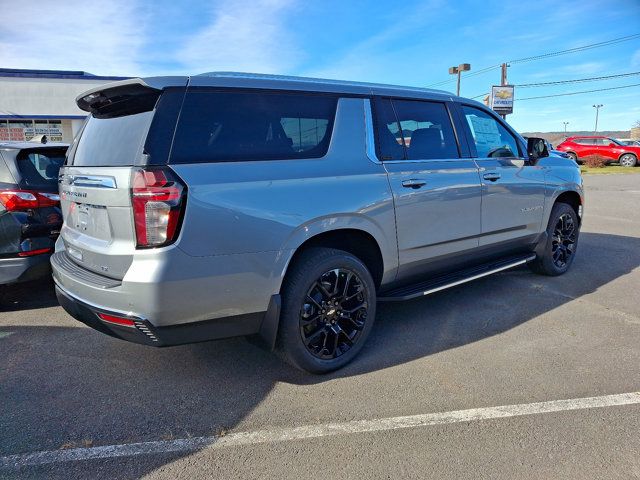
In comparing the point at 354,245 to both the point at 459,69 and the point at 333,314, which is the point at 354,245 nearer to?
the point at 333,314

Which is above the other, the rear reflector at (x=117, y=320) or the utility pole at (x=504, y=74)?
the utility pole at (x=504, y=74)

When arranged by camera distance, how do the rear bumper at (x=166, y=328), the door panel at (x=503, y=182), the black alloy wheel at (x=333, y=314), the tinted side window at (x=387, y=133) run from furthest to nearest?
the door panel at (x=503, y=182)
the tinted side window at (x=387, y=133)
the black alloy wheel at (x=333, y=314)
the rear bumper at (x=166, y=328)

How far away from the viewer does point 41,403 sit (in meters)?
2.93

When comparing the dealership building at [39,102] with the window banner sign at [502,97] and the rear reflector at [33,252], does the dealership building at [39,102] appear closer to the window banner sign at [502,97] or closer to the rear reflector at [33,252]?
the window banner sign at [502,97]

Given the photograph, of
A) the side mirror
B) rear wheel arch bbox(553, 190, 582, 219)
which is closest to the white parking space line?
the side mirror

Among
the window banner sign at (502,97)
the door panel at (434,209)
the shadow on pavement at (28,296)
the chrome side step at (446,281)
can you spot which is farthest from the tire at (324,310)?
the window banner sign at (502,97)

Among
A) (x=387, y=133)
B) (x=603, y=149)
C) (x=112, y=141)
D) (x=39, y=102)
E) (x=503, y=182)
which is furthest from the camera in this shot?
(x=603, y=149)

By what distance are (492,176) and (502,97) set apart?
3022 cm

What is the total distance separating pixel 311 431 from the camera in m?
2.64

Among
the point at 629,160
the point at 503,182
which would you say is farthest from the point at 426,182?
the point at 629,160

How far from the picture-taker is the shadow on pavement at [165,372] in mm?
2682

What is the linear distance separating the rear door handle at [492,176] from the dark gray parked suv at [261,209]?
0.20 meters

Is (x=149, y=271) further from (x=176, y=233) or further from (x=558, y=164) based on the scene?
(x=558, y=164)

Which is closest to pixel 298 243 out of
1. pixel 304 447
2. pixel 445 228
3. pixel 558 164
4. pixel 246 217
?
pixel 246 217
